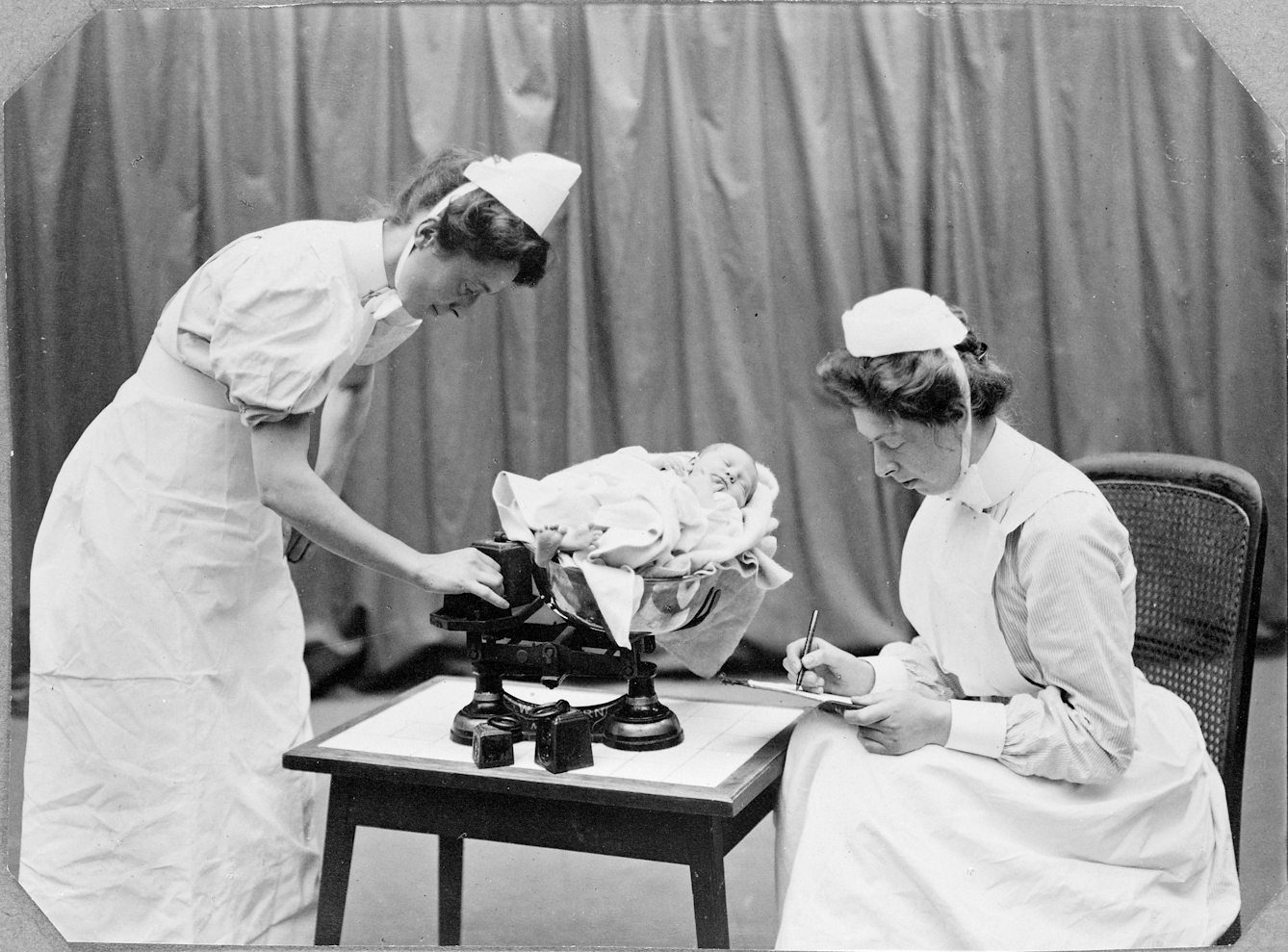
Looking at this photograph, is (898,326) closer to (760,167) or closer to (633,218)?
(760,167)

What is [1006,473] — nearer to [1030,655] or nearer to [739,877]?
[1030,655]

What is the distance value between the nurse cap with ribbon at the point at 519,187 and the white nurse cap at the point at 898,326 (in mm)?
489

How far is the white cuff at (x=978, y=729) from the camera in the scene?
148 centimetres

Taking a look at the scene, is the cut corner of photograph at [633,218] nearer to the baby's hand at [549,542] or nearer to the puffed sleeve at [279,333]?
the puffed sleeve at [279,333]

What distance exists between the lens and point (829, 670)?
1589mm

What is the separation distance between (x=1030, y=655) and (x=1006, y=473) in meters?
0.25

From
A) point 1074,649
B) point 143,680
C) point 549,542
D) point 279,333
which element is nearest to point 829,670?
point 1074,649

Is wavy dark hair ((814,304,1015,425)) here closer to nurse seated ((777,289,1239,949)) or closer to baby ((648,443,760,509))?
nurse seated ((777,289,1239,949))

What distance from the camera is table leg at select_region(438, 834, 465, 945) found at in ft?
6.07

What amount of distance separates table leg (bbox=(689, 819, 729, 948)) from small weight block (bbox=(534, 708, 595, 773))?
0.18 meters

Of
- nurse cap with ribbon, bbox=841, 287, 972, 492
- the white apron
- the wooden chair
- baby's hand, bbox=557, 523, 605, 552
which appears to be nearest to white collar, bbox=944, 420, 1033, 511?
nurse cap with ribbon, bbox=841, 287, 972, 492

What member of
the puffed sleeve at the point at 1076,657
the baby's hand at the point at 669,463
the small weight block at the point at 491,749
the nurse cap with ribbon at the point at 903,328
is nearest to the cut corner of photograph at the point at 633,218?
the small weight block at the point at 491,749

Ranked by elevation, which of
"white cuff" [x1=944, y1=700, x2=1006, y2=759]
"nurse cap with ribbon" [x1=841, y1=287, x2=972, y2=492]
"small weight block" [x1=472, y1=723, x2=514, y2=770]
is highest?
"nurse cap with ribbon" [x1=841, y1=287, x2=972, y2=492]

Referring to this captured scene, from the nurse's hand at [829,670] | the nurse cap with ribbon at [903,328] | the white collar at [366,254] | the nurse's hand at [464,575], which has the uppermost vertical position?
the white collar at [366,254]
